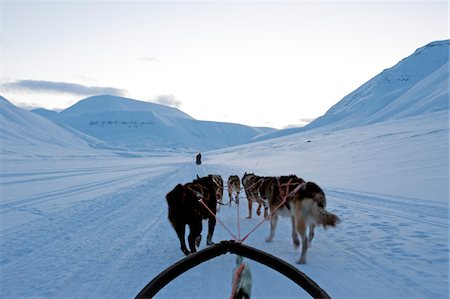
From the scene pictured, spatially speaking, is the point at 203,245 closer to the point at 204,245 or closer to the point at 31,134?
the point at 204,245

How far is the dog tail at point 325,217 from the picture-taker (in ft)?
15.7

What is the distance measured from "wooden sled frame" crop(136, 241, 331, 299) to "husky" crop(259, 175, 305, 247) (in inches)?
106

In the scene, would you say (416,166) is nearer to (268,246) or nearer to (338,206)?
(338,206)

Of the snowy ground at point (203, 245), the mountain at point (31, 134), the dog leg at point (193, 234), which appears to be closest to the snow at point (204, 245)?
the snowy ground at point (203, 245)

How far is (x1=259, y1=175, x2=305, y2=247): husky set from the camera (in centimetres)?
575

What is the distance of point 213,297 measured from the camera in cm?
402

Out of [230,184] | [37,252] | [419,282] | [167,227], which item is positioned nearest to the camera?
[419,282]

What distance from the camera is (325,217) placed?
15.9 feet

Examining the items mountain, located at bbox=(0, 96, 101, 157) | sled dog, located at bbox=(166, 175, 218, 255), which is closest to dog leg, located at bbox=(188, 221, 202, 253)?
sled dog, located at bbox=(166, 175, 218, 255)

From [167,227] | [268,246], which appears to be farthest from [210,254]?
[167,227]

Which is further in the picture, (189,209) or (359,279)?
(189,209)

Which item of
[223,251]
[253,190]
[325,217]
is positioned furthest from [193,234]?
[253,190]

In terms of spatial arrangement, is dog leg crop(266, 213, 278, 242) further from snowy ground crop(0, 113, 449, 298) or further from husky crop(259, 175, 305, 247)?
snowy ground crop(0, 113, 449, 298)

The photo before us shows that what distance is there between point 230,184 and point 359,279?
7196mm
